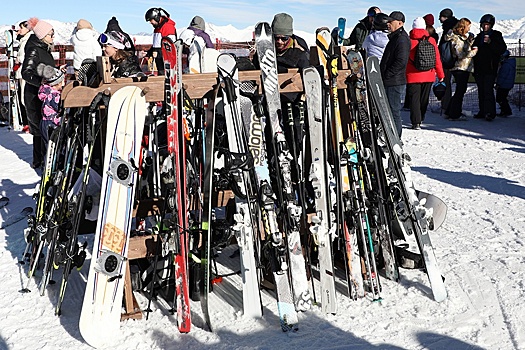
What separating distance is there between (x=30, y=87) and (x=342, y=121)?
4651mm

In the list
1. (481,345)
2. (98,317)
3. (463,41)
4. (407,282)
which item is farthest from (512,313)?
(463,41)

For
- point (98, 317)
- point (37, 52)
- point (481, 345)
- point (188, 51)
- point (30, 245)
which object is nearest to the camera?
point (481, 345)

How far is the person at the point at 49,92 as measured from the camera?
236 inches

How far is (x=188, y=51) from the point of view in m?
4.28

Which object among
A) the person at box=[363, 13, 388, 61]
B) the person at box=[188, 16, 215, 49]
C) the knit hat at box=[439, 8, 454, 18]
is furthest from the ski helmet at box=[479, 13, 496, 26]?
the person at box=[188, 16, 215, 49]

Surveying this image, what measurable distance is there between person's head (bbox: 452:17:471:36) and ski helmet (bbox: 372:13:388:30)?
1573 mm

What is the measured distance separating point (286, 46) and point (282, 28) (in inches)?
7.1

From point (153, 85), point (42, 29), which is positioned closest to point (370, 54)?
point (42, 29)

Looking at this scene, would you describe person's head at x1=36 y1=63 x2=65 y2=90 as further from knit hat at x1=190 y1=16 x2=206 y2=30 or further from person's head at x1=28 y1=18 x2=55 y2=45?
knit hat at x1=190 y1=16 x2=206 y2=30

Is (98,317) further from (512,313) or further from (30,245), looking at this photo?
(512,313)

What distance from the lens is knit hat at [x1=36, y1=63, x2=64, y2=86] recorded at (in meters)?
5.97

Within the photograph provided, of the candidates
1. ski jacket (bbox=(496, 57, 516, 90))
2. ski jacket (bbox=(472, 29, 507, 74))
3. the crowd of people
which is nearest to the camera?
the crowd of people

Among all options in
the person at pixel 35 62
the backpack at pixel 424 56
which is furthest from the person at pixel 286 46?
the backpack at pixel 424 56

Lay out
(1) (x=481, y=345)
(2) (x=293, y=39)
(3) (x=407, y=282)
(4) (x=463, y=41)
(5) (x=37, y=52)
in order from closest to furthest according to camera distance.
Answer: (1) (x=481, y=345) < (3) (x=407, y=282) < (2) (x=293, y=39) < (5) (x=37, y=52) < (4) (x=463, y=41)
